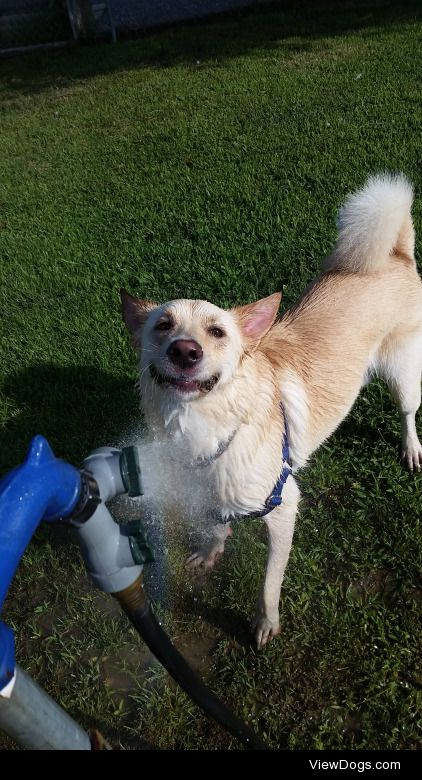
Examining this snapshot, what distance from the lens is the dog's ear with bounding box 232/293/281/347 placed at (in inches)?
94.7

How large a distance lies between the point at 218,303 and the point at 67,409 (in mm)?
1547

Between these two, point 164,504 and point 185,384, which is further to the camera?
point 164,504

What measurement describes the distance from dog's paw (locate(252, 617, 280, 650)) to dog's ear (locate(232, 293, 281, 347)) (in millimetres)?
1297

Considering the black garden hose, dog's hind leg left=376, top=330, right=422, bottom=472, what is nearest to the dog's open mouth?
the black garden hose

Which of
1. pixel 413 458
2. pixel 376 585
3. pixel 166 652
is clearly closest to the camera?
pixel 166 652

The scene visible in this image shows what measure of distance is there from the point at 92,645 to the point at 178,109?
8427mm

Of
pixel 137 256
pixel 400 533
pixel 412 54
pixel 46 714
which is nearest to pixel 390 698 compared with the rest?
pixel 400 533

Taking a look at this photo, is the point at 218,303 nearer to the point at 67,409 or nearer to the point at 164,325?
the point at 67,409

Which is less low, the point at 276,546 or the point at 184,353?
the point at 184,353

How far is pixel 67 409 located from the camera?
159 inches

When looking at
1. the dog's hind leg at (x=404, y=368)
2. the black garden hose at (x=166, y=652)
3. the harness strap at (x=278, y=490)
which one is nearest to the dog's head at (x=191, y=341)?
the harness strap at (x=278, y=490)

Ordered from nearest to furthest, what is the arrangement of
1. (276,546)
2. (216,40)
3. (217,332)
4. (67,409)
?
1. (217,332)
2. (276,546)
3. (67,409)
4. (216,40)

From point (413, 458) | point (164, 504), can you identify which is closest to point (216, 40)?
point (413, 458)

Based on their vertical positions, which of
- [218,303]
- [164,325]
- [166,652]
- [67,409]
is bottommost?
[67,409]
